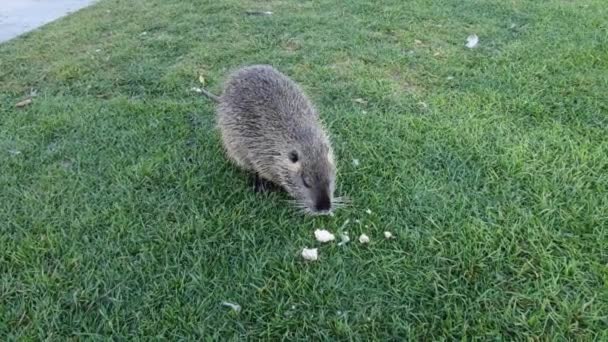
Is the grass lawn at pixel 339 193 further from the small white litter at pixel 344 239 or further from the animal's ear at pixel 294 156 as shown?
the animal's ear at pixel 294 156

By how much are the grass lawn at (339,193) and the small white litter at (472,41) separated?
8cm

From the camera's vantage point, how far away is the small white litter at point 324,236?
2473 mm

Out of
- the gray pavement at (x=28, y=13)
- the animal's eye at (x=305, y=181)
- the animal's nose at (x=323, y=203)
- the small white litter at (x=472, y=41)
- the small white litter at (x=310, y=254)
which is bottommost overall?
the small white litter at (x=310, y=254)

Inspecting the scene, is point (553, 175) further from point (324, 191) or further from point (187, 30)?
point (187, 30)

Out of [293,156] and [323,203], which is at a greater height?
[293,156]

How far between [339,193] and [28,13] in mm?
6435

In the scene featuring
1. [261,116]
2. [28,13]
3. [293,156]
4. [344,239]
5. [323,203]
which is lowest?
[344,239]

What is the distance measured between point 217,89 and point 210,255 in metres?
2.17

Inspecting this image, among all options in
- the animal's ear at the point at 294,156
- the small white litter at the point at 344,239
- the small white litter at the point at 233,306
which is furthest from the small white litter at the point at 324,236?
the small white litter at the point at 233,306

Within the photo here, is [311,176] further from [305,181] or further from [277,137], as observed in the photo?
[277,137]

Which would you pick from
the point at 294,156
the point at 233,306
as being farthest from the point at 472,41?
the point at 233,306

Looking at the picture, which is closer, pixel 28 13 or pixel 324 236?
pixel 324 236

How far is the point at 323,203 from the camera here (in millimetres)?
2508

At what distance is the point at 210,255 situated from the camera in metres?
2.46
